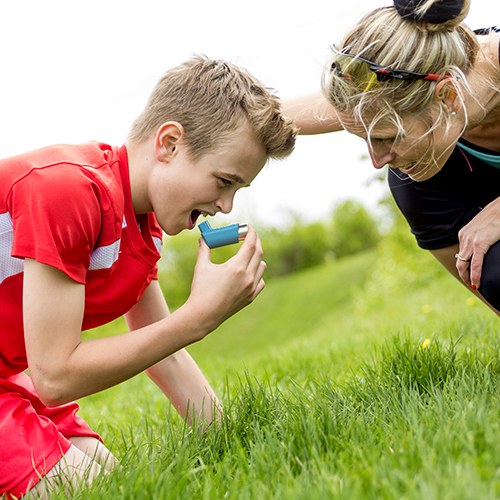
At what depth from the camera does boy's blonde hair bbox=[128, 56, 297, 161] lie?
182 centimetres

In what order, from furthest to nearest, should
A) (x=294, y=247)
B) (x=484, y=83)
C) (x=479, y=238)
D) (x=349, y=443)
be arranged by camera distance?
(x=294, y=247) → (x=479, y=238) → (x=484, y=83) → (x=349, y=443)

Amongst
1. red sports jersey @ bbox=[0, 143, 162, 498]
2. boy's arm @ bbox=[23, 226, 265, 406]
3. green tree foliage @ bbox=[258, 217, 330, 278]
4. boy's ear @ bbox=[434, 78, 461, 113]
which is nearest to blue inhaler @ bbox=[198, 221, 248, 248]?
boy's arm @ bbox=[23, 226, 265, 406]

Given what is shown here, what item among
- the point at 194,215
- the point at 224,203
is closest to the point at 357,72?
the point at 224,203

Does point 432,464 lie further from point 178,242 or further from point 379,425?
point 178,242

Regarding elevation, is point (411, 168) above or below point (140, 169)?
below

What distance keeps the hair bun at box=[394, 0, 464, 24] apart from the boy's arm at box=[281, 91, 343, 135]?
0.62 meters

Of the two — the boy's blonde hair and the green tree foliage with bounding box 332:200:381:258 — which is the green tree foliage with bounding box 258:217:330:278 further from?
the boy's blonde hair

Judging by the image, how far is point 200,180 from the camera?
5.82ft

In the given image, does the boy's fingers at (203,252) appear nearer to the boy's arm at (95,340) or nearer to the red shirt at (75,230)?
the boy's arm at (95,340)

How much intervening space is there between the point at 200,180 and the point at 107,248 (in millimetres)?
412

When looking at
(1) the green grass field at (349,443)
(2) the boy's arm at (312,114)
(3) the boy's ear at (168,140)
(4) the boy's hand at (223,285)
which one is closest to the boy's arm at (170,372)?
(1) the green grass field at (349,443)

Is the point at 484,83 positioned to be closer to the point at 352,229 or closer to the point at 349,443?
the point at 349,443

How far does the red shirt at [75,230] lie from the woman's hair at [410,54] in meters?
0.93

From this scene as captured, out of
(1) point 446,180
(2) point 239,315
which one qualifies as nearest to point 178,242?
(2) point 239,315
